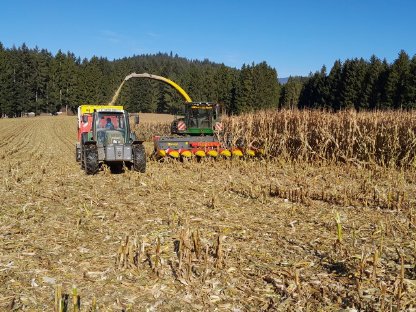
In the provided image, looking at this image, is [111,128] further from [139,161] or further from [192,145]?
[192,145]

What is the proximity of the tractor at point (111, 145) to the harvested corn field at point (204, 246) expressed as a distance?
150 cm

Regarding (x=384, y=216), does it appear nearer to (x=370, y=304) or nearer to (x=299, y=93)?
(x=370, y=304)

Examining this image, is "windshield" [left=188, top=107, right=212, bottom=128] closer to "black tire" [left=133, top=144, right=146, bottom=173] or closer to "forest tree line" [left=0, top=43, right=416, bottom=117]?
"black tire" [left=133, top=144, right=146, bottom=173]

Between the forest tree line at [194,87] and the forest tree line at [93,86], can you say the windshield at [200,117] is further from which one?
the forest tree line at [93,86]

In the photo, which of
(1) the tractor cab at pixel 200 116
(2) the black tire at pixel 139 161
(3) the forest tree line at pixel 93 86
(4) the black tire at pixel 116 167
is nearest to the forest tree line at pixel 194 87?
(3) the forest tree line at pixel 93 86

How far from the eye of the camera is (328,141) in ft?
41.6

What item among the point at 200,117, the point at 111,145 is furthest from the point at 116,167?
the point at 200,117

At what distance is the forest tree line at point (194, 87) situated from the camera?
56.2 metres

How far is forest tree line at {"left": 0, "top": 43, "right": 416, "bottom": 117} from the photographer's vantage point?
184 feet

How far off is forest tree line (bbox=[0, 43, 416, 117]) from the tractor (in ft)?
145

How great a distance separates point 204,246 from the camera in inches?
208

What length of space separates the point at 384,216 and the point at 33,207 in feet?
21.0

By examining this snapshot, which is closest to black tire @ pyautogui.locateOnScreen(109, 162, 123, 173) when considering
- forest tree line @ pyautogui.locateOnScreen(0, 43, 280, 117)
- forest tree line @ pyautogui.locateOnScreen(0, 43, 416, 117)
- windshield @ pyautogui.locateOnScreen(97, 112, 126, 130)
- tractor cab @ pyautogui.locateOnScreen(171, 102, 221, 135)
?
windshield @ pyautogui.locateOnScreen(97, 112, 126, 130)

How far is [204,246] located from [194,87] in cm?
7359
